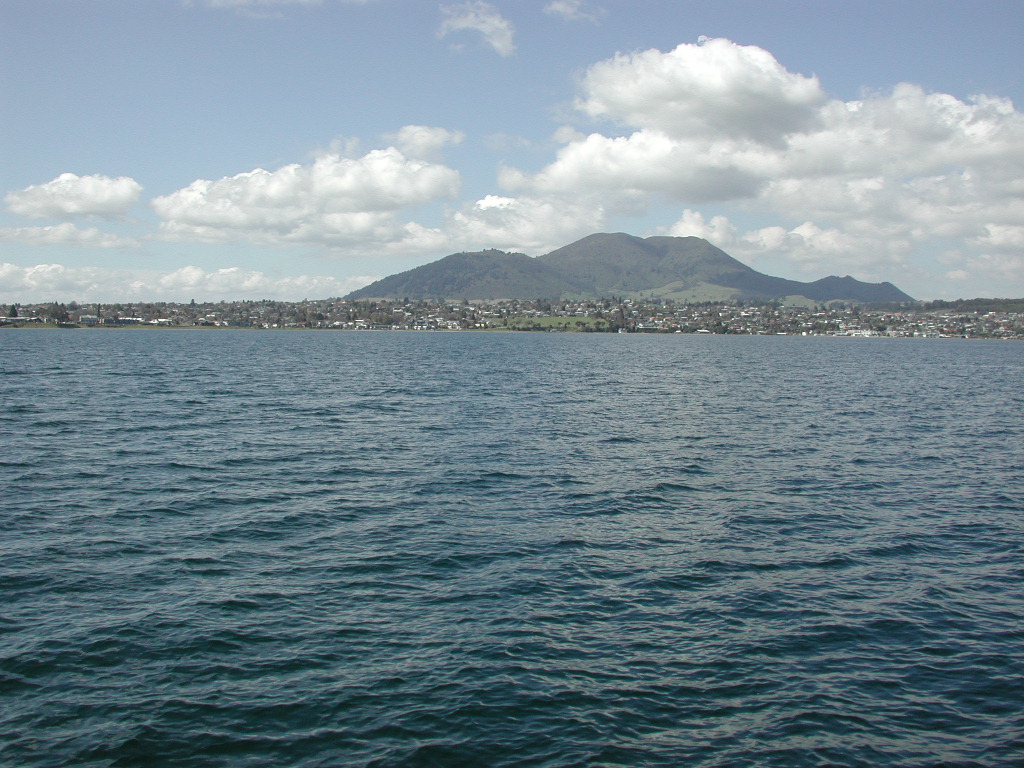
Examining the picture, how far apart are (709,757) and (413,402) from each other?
2606 inches

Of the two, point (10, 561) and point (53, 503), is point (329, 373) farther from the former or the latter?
point (10, 561)

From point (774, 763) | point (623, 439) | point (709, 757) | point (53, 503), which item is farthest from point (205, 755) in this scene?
point (623, 439)

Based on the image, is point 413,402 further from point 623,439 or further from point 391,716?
point 391,716

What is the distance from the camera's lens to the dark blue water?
54.4 feet

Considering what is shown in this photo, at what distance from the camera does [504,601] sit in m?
23.8

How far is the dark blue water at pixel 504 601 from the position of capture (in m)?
16.6

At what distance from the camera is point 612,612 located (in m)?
23.2

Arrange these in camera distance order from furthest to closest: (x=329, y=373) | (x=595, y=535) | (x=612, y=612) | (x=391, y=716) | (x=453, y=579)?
1. (x=329, y=373)
2. (x=595, y=535)
3. (x=453, y=579)
4. (x=612, y=612)
5. (x=391, y=716)

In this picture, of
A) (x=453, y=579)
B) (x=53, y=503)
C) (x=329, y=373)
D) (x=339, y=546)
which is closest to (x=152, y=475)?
(x=53, y=503)

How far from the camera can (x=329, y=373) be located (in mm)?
122688

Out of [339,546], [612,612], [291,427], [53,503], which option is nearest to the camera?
[612,612]

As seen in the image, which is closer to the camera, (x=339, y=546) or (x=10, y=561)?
(x=10, y=561)

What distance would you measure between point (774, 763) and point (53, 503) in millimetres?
34292

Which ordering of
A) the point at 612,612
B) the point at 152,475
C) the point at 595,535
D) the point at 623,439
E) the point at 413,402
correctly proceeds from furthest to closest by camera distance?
the point at 413,402 < the point at 623,439 < the point at 152,475 < the point at 595,535 < the point at 612,612
